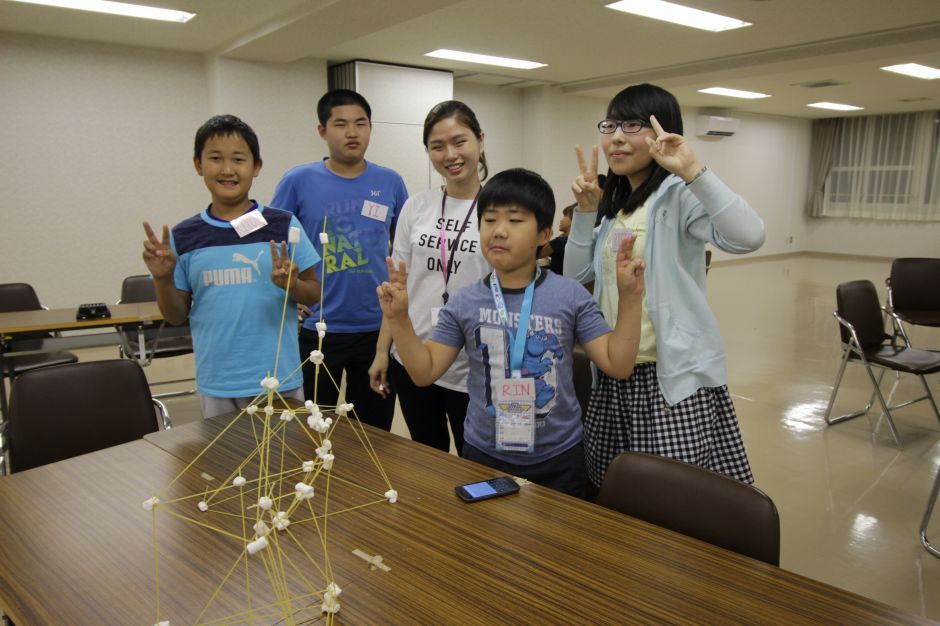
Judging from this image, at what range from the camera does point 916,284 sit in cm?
493

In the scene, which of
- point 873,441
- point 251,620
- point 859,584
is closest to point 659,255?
point 251,620

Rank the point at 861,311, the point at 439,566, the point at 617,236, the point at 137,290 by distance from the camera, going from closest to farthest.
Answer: the point at 439,566
the point at 617,236
the point at 861,311
the point at 137,290

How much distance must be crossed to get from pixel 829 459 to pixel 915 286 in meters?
2.27

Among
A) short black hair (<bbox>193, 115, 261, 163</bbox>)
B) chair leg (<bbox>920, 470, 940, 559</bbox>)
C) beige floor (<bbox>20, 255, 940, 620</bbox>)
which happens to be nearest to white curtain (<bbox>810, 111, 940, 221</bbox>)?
beige floor (<bbox>20, 255, 940, 620</bbox>)

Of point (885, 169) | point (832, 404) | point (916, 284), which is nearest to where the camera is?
point (832, 404)

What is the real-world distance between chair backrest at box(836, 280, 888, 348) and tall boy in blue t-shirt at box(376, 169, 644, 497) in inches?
121

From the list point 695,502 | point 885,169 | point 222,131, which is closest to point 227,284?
point 222,131

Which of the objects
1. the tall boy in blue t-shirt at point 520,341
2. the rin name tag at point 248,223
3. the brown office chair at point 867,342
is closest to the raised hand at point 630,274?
the tall boy in blue t-shirt at point 520,341

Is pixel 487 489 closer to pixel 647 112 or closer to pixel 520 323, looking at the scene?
pixel 520 323

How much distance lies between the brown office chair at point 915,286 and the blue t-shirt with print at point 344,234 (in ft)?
14.3

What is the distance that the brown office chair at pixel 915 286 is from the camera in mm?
4879

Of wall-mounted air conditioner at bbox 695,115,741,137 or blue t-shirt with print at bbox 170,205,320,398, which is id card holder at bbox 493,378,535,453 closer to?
blue t-shirt with print at bbox 170,205,320,398

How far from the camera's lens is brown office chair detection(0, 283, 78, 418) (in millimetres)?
3578

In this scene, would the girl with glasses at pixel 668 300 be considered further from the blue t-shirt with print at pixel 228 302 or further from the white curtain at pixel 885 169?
the white curtain at pixel 885 169
